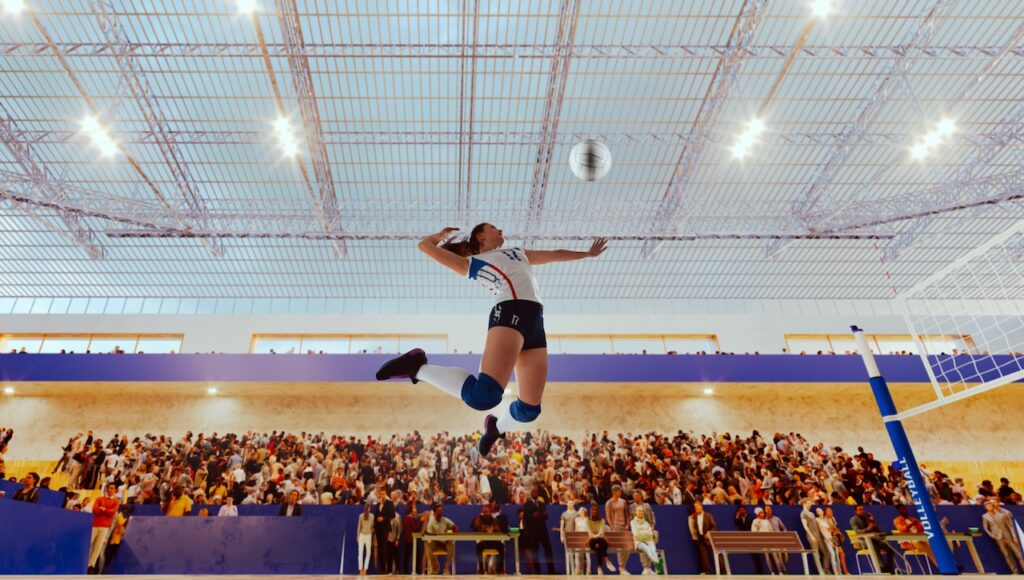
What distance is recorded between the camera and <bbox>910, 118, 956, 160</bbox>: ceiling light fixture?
56.1ft

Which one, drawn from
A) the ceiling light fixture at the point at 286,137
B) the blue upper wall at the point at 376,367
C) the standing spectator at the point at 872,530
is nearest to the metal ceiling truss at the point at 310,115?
the ceiling light fixture at the point at 286,137

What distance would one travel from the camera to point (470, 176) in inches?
814

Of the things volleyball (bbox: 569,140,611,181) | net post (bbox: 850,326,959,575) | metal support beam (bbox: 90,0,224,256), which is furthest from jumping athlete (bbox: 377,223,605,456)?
metal support beam (bbox: 90,0,224,256)

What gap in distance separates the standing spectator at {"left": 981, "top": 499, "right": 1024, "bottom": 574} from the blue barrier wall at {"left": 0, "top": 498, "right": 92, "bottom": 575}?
699 inches

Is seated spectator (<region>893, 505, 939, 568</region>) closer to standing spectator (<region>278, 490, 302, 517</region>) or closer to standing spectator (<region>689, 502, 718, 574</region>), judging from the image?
standing spectator (<region>689, 502, 718, 574</region>)

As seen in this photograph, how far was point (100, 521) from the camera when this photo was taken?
33.8 feet

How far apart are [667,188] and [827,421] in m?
13.1

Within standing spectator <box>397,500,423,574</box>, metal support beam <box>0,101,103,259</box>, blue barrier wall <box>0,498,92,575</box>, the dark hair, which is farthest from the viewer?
metal support beam <box>0,101,103,259</box>

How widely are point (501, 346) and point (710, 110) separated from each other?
52.5 feet

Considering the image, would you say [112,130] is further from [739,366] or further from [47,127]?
[739,366]

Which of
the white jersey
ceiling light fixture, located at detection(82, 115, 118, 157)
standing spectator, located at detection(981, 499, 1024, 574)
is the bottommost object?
standing spectator, located at detection(981, 499, 1024, 574)

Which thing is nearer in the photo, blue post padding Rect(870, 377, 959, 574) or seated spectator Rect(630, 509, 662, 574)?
blue post padding Rect(870, 377, 959, 574)

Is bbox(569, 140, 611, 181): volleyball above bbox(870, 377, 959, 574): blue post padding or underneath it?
above

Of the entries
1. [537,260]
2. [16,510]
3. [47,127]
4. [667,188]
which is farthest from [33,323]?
[537,260]
